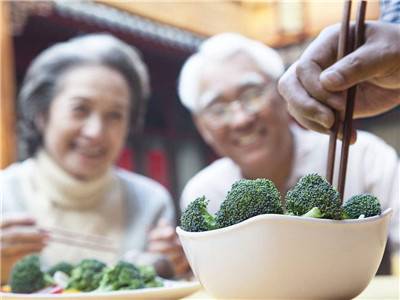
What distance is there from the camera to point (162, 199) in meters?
3.13

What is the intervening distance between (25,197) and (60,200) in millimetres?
177

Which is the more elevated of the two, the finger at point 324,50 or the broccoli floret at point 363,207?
the finger at point 324,50

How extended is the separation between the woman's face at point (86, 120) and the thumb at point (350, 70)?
2.27m

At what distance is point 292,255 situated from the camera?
0.55m

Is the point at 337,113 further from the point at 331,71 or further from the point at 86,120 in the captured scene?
the point at 86,120

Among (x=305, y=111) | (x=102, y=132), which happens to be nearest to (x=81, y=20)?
(x=102, y=132)

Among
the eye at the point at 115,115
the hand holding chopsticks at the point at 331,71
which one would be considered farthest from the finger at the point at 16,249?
the hand holding chopsticks at the point at 331,71

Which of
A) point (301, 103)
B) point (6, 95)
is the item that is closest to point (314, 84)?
point (301, 103)

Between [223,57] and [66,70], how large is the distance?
0.85m

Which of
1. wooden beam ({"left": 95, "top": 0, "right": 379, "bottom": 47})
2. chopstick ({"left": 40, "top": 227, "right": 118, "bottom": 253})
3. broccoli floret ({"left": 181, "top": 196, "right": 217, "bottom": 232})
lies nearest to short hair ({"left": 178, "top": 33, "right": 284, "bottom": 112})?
wooden beam ({"left": 95, "top": 0, "right": 379, "bottom": 47})

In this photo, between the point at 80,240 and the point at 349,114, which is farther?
the point at 80,240

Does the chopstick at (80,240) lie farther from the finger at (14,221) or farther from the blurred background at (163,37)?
the finger at (14,221)

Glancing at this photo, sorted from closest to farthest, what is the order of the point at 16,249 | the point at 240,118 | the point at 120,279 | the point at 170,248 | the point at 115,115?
the point at 120,279 → the point at 16,249 → the point at 170,248 → the point at 240,118 → the point at 115,115

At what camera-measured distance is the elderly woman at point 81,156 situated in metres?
2.90
